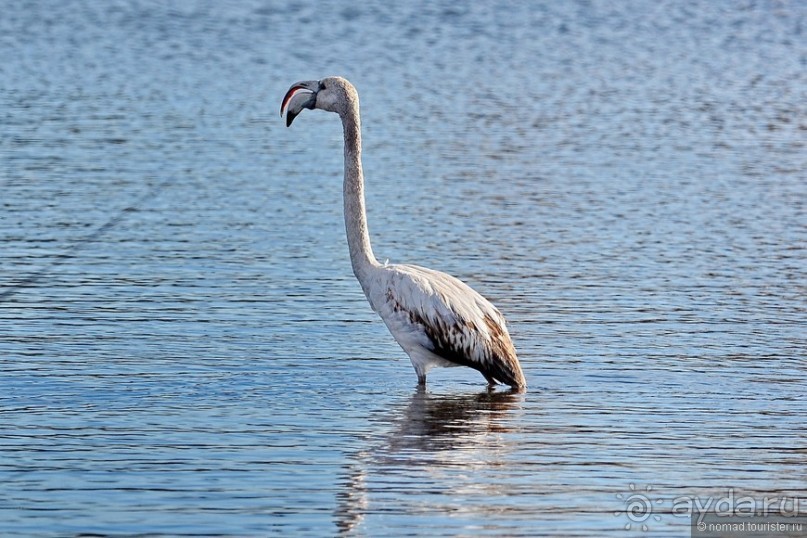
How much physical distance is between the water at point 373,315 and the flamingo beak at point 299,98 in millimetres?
1495

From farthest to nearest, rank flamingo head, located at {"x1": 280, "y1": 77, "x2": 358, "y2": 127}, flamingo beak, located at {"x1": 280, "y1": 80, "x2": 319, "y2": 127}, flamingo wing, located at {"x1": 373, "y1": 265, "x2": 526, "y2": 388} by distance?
flamingo head, located at {"x1": 280, "y1": 77, "x2": 358, "y2": 127} → flamingo beak, located at {"x1": 280, "y1": 80, "x2": 319, "y2": 127} → flamingo wing, located at {"x1": 373, "y1": 265, "x2": 526, "y2": 388}

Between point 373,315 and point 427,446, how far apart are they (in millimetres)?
3180

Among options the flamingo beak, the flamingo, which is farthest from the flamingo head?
the flamingo

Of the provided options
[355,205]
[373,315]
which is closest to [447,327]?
[355,205]

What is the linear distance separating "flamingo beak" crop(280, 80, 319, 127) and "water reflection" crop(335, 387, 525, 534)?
1912 mm

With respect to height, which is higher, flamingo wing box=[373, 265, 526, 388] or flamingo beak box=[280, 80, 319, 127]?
flamingo beak box=[280, 80, 319, 127]

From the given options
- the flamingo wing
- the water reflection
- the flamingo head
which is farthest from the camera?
the flamingo head

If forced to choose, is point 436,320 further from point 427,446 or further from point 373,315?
point 373,315

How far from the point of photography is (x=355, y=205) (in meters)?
10.4

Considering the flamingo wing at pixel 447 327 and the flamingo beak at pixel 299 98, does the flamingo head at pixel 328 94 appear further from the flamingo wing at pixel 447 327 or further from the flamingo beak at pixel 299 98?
the flamingo wing at pixel 447 327

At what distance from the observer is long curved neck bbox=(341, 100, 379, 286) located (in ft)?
33.6

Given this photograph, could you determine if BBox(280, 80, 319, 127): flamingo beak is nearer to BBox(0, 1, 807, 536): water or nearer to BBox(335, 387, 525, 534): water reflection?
BBox(0, 1, 807, 536): water

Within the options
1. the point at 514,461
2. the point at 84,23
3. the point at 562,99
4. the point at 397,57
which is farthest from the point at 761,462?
the point at 84,23

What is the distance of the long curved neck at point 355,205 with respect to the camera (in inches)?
403
